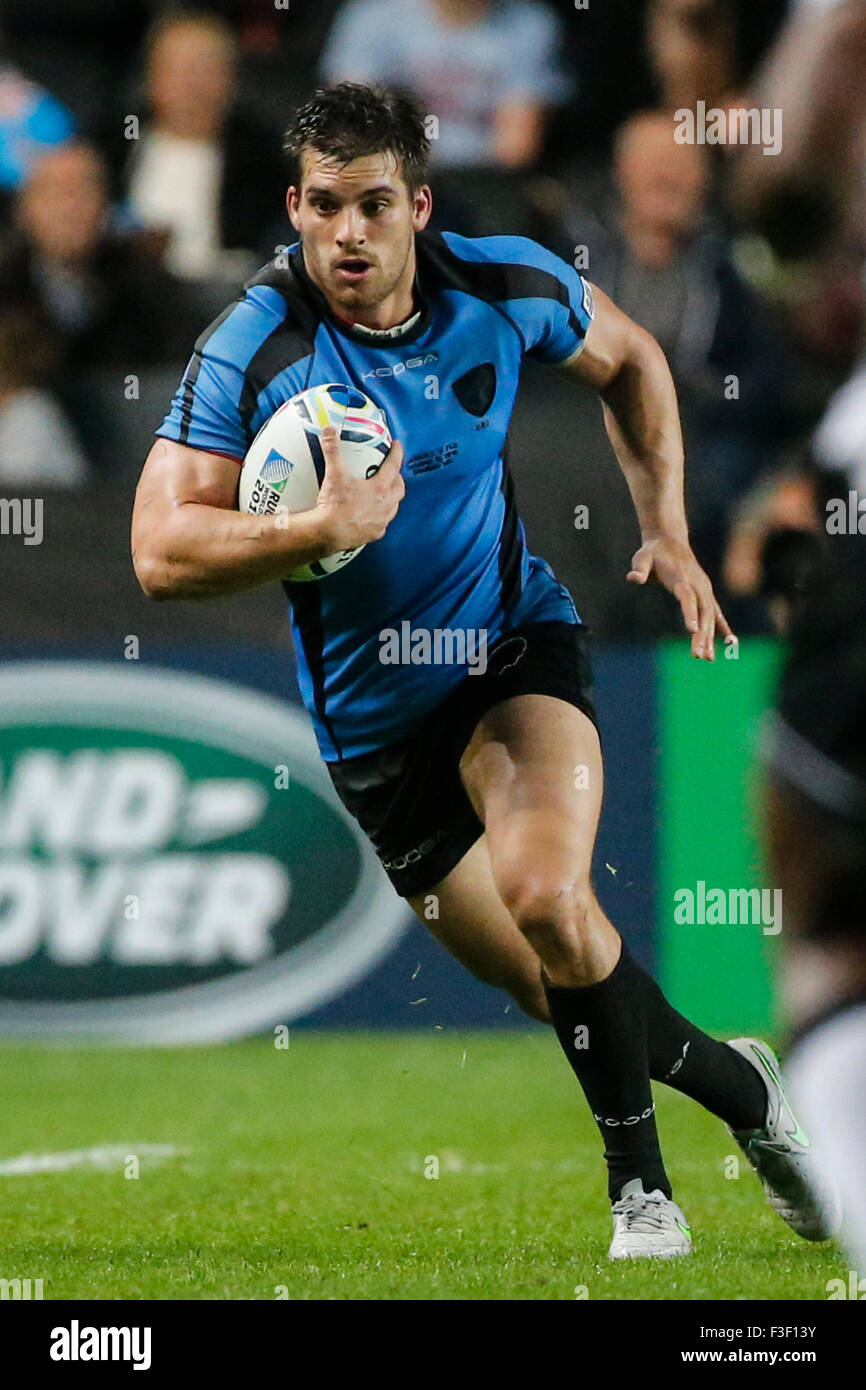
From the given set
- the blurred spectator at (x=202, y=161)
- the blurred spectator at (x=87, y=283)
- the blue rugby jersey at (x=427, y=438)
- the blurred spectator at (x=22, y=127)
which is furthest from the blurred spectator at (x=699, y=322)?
the blue rugby jersey at (x=427, y=438)

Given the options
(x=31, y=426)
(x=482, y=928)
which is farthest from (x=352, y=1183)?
(x=31, y=426)

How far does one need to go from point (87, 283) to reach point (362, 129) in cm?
425

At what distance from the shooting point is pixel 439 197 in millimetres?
8172

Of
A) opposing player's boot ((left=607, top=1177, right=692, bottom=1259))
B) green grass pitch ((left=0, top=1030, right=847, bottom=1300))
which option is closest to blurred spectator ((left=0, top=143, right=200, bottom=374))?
green grass pitch ((left=0, top=1030, right=847, bottom=1300))

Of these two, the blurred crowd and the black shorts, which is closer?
the black shorts

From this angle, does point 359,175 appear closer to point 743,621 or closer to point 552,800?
point 552,800

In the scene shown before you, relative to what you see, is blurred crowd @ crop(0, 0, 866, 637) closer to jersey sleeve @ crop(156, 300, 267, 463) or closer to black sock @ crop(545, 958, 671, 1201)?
black sock @ crop(545, 958, 671, 1201)

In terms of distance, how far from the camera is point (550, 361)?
4.83 m

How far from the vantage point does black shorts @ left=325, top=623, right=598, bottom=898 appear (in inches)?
178

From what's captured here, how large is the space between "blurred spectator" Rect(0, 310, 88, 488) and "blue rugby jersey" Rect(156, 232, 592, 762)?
3.32 m

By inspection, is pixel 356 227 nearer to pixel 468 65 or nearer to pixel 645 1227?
pixel 645 1227

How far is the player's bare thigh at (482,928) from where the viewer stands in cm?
458

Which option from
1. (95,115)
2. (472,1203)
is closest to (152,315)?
(95,115)

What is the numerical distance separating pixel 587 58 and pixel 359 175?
224 inches
